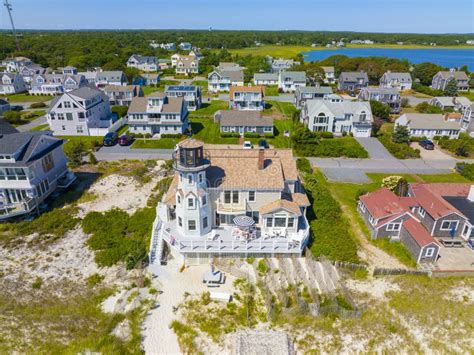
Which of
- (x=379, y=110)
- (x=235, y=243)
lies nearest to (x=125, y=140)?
(x=235, y=243)

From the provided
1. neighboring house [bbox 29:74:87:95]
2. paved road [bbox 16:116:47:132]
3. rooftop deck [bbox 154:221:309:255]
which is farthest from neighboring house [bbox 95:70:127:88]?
rooftop deck [bbox 154:221:309:255]

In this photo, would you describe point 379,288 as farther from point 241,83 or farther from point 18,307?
point 241,83

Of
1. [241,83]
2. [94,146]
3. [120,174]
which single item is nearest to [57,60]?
[241,83]

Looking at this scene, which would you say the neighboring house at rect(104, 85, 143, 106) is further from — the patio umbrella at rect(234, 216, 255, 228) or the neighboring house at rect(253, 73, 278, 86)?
the patio umbrella at rect(234, 216, 255, 228)

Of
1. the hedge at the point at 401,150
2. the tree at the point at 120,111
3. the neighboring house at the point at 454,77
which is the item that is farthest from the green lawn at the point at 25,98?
the neighboring house at the point at 454,77

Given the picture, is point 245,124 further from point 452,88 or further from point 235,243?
point 452,88

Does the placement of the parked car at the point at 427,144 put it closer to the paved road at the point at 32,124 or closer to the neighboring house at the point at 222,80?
→ the neighboring house at the point at 222,80

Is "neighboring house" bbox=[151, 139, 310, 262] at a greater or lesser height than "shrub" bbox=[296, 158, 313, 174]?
greater
